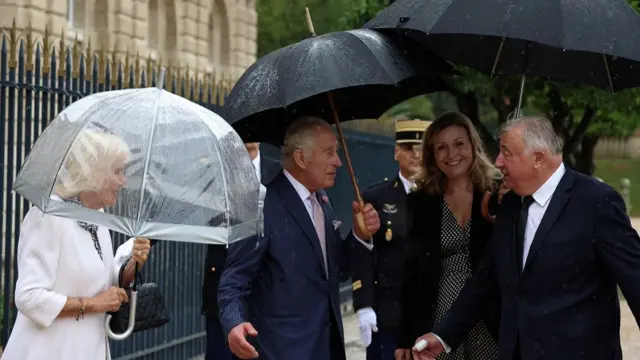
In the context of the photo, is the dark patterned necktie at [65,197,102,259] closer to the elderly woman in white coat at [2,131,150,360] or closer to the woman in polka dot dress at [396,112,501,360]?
the elderly woman in white coat at [2,131,150,360]

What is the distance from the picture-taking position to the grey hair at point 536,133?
19.0ft

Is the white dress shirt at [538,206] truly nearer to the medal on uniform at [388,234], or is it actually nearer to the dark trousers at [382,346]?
the medal on uniform at [388,234]

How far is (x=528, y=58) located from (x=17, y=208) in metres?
3.51

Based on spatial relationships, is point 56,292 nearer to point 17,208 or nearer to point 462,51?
point 462,51

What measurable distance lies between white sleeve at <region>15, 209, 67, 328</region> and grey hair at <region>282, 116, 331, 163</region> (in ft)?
4.40

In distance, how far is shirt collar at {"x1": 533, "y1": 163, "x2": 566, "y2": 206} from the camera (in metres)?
5.79

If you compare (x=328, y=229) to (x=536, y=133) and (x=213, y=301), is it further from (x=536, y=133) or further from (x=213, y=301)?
(x=213, y=301)

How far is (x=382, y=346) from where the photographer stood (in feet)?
24.3

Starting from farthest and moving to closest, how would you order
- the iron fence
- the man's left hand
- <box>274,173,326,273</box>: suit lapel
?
the iron fence
the man's left hand
<box>274,173,326,273</box>: suit lapel

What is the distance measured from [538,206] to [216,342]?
9.82 feet

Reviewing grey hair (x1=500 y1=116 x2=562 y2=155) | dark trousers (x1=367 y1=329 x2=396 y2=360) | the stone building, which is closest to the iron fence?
dark trousers (x1=367 y1=329 x2=396 y2=360)

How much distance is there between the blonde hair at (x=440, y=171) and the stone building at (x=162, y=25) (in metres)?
20.0

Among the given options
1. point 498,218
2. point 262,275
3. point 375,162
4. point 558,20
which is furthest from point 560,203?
point 375,162

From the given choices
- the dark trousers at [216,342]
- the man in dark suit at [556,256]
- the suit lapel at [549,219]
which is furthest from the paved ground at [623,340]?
the suit lapel at [549,219]
